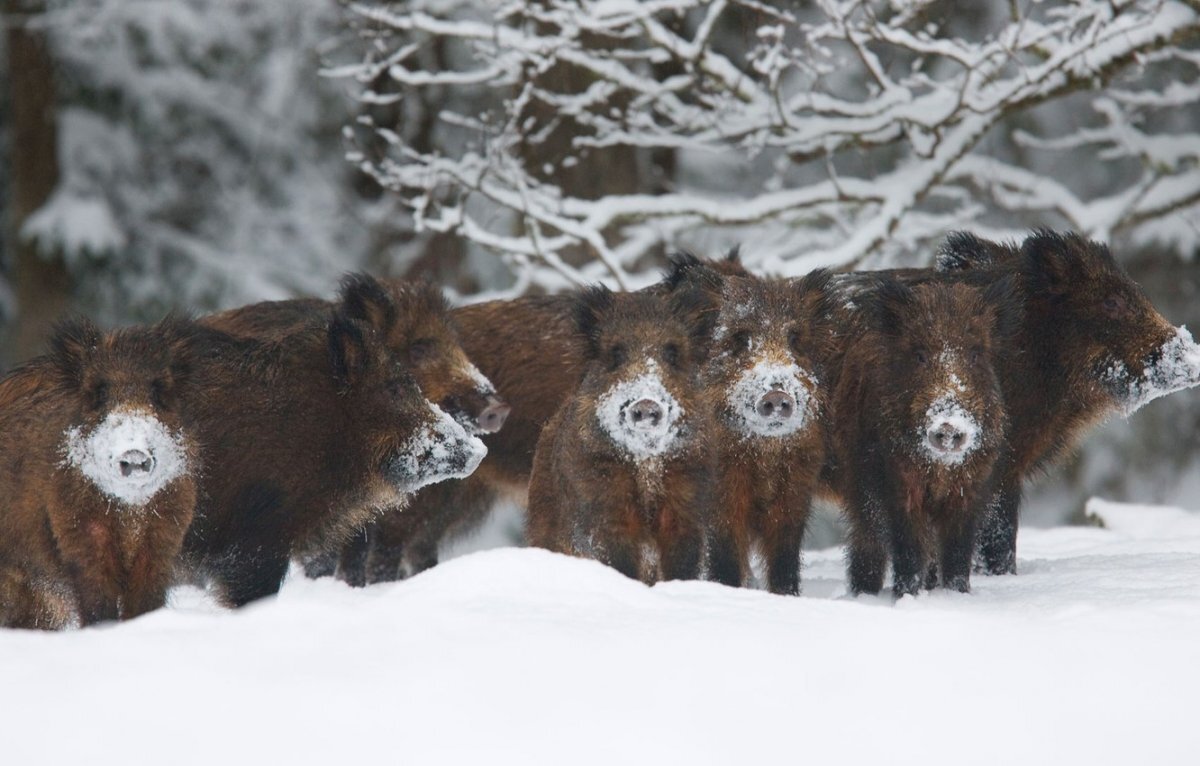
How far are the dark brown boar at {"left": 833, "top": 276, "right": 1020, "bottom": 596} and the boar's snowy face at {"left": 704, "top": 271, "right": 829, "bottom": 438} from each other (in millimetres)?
292

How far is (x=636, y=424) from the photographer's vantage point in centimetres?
606

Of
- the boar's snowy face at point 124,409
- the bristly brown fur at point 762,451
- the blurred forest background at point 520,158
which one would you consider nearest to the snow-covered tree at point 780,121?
the blurred forest background at point 520,158

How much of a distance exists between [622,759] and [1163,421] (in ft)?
49.4

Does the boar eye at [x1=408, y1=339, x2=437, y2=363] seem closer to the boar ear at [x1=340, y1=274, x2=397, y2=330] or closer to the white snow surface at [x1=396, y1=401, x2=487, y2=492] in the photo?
the boar ear at [x1=340, y1=274, x2=397, y2=330]

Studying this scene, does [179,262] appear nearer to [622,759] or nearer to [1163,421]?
[1163,421]

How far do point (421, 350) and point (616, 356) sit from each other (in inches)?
56.1

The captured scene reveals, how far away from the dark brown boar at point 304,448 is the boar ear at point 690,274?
111cm

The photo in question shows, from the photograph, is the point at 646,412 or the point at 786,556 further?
the point at 786,556

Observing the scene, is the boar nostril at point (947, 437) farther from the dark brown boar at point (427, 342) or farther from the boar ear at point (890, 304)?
the dark brown boar at point (427, 342)

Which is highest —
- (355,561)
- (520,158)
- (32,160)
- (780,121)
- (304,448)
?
(32,160)

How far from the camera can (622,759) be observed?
146 inches

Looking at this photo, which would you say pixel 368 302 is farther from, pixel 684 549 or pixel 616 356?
pixel 684 549

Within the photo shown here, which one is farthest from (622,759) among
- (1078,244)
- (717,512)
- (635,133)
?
(635,133)

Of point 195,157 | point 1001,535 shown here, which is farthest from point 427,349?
point 195,157
